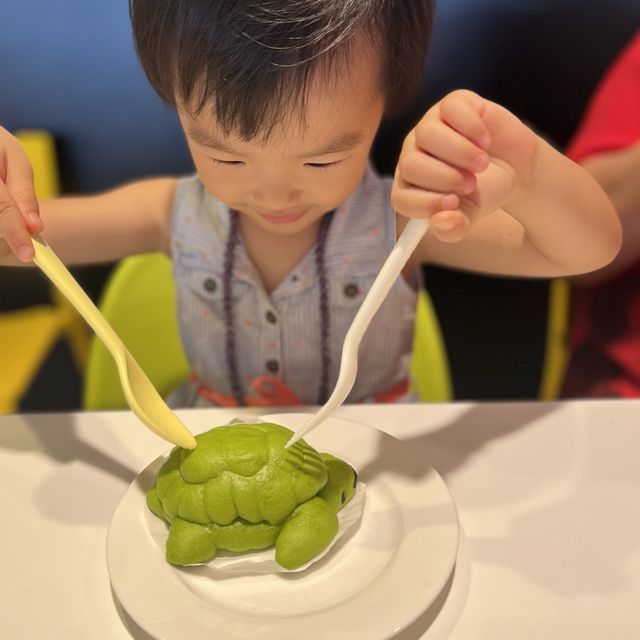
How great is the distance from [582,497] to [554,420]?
0.09 metres

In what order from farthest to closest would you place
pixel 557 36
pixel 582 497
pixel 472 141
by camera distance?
pixel 557 36 < pixel 582 497 < pixel 472 141

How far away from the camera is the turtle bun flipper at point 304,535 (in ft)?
1.72

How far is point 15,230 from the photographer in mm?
563

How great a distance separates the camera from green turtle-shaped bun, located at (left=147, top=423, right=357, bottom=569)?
20.7 inches

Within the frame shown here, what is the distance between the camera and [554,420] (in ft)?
2.29

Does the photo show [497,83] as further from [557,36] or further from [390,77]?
[390,77]

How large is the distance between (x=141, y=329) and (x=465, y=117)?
595 millimetres

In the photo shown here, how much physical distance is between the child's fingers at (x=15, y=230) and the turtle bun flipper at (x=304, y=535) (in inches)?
11.1

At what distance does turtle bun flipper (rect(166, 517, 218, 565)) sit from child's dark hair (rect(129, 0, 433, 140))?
0.29 m

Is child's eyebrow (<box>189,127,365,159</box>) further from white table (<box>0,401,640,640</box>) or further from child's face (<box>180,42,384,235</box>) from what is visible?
white table (<box>0,401,640,640</box>)

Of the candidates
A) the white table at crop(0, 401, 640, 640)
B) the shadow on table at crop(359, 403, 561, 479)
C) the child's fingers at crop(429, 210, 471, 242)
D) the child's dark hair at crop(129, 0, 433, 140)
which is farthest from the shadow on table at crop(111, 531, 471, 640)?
the child's dark hair at crop(129, 0, 433, 140)

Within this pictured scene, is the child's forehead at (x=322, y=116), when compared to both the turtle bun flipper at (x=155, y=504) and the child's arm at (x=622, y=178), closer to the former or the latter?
the turtle bun flipper at (x=155, y=504)

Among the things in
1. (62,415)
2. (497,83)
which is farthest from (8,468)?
(497,83)

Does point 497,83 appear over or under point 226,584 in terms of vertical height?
over
